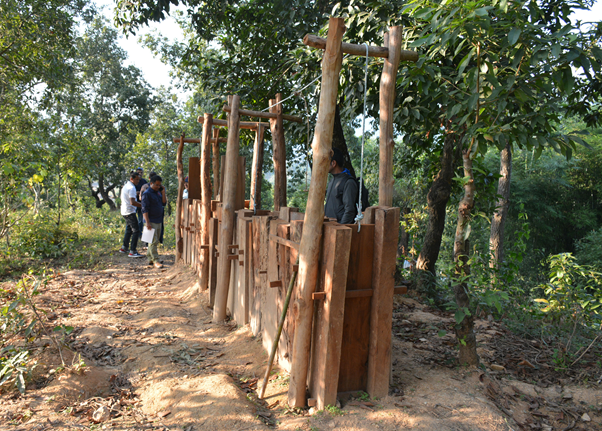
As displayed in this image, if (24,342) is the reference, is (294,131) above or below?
above

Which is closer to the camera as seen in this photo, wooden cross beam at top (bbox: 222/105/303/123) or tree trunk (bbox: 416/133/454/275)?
wooden cross beam at top (bbox: 222/105/303/123)

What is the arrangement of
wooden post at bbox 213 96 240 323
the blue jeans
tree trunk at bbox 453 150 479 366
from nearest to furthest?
tree trunk at bbox 453 150 479 366 → wooden post at bbox 213 96 240 323 → the blue jeans

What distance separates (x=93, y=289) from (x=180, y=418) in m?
5.00

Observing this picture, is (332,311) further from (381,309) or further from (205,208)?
(205,208)

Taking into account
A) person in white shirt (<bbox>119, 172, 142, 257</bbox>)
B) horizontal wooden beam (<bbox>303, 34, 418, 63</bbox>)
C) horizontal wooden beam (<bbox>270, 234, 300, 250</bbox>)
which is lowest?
horizontal wooden beam (<bbox>270, 234, 300, 250</bbox>)

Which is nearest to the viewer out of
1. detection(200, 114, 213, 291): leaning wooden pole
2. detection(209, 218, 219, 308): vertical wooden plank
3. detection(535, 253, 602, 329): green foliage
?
detection(535, 253, 602, 329): green foliage

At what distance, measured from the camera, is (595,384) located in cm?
386

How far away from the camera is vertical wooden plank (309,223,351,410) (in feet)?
10.1

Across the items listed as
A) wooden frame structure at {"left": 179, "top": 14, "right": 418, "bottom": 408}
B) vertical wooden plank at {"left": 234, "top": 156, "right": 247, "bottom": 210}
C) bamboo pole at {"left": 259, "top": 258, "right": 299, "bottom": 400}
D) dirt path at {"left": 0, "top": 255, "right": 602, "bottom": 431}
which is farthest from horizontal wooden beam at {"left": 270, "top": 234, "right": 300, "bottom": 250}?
vertical wooden plank at {"left": 234, "top": 156, "right": 247, "bottom": 210}

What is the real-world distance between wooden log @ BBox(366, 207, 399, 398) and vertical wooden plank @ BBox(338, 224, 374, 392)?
0.06 m

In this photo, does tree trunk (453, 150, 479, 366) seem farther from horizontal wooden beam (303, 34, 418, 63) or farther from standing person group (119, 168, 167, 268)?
standing person group (119, 168, 167, 268)

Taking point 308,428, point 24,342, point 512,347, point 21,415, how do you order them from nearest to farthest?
point 308,428 < point 21,415 < point 24,342 < point 512,347

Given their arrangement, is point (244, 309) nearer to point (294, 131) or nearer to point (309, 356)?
point (309, 356)

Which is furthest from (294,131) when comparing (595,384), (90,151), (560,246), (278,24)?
(560,246)
